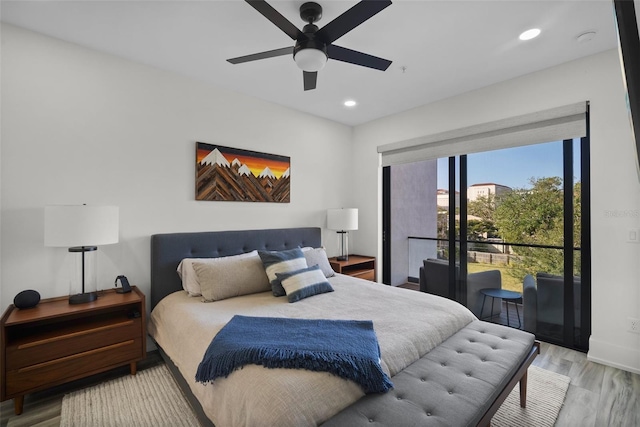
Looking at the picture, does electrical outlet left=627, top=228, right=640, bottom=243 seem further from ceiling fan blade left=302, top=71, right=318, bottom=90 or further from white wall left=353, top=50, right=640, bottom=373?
ceiling fan blade left=302, top=71, right=318, bottom=90

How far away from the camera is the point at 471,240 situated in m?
3.51

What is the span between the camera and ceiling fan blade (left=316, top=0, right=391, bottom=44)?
5.13 feet

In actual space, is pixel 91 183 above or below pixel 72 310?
above

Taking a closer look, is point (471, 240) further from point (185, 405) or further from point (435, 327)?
point (185, 405)

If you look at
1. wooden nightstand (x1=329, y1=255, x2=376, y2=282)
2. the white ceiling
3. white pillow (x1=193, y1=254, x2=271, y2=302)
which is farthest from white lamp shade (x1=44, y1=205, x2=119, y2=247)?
wooden nightstand (x1=329, y1=255, x2=376, y2=282)

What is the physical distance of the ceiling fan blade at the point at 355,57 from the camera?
197 centimetres

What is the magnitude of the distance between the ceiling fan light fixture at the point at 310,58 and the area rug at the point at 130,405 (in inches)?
91.2

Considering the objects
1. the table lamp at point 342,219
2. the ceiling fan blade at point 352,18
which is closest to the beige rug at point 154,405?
the table lamp at point 342,219

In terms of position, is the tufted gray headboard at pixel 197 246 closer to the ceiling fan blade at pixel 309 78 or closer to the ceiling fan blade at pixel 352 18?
the ceiling fan blade at pixel 309 78

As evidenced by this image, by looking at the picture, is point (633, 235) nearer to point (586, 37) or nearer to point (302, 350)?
point (586, 37)

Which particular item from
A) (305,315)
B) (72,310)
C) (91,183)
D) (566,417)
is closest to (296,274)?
(305,315)

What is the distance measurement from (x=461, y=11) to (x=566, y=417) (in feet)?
8.86

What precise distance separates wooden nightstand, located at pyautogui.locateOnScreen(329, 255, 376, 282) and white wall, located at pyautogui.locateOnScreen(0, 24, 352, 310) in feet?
3.59

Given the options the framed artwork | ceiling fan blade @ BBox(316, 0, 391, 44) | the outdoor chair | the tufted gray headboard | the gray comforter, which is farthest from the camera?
the outdoor chair
